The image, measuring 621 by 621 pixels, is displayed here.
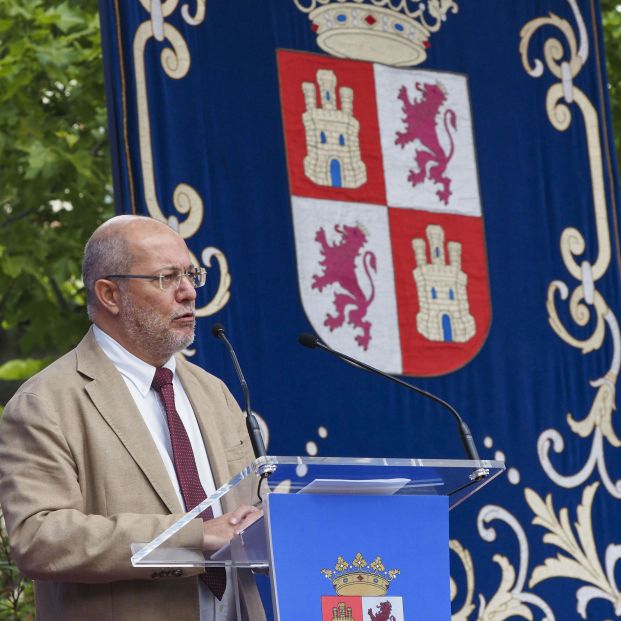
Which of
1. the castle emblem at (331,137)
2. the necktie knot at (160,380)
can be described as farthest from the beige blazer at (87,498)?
the castle emblem at (331,137)

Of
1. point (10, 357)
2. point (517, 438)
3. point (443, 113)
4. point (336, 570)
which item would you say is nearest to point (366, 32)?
point (443, 113)

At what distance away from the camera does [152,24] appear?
16.7 ft

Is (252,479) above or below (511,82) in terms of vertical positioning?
below

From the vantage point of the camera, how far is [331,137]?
211 inches

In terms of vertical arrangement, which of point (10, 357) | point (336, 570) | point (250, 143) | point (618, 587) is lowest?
point (618, 587)

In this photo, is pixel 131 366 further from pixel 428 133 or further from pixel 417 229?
pixel 428 133

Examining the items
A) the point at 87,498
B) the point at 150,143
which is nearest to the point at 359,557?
the point at 87,498

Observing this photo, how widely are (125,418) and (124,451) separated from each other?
8 centimetres

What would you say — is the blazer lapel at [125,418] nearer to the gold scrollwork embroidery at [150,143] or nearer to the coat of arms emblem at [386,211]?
the gold scrollwork embroidery at [150,143]

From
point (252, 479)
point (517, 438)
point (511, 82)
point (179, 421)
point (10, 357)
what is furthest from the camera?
point (10, 357)

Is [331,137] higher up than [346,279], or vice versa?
[331,137]

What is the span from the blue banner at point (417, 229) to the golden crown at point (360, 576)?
2.08 meters

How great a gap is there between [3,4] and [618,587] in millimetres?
4430

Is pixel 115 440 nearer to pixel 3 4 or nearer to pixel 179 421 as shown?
pixel 179 421
